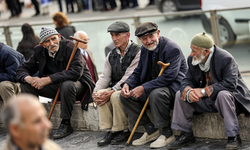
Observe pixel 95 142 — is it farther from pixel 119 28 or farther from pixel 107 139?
pixel 119 28

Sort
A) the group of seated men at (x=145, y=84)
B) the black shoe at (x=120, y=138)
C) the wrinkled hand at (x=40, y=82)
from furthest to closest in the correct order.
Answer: the wrinkled hand at (x=40, y=82), the black shoe at (x=120, y=138), the group of seated men at (x=145, y=84)

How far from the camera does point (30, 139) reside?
2203mm

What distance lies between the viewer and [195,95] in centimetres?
Answer: 410

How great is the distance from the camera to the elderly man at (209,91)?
155 inches

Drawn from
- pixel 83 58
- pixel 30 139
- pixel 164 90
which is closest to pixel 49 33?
pixel 83 58

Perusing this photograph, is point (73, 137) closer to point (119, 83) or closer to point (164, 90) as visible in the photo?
point (119, 83)

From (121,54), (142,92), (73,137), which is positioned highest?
(121,54)

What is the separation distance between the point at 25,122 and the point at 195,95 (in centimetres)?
237

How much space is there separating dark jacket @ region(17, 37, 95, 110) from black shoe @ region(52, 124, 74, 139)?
1.19 feet

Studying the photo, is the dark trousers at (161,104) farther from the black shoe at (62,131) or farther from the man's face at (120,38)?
the black shoe at (62,131)

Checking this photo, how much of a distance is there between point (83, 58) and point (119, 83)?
3.26 feet

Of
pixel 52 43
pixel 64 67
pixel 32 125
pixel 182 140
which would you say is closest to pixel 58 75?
pixel 64 67

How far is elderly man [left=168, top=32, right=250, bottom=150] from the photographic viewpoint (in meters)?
3.95

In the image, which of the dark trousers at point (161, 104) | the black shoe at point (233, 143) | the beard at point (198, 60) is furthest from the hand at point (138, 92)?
the black shoe at point (233, 143)
